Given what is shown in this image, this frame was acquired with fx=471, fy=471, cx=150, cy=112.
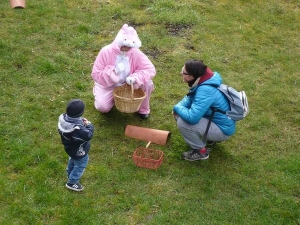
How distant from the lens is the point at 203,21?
8805mm

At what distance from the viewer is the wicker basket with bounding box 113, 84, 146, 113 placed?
5687 millimetres

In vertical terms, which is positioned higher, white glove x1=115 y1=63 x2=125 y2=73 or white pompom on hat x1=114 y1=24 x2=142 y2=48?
white pompom on hat x1=114 y1=24 x2=142 y2=48

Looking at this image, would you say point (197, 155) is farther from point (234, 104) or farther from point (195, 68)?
point (195, 68)

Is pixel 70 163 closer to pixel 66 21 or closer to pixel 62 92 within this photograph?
pixel 62 92

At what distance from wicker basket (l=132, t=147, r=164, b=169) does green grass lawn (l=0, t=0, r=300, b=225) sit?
88 millimetres

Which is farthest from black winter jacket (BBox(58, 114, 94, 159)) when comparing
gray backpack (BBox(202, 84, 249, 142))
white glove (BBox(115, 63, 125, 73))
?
gray backpack (BBox(202, 84, 249, 142))

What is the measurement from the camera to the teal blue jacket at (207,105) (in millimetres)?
5242

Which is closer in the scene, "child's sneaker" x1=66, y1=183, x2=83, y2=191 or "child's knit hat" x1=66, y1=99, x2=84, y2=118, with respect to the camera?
"child's knit hat" x1=66, y1=99, x2=84, y2=118

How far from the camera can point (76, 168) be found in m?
4.94

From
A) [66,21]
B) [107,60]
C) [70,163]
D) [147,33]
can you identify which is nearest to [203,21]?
[147,33]

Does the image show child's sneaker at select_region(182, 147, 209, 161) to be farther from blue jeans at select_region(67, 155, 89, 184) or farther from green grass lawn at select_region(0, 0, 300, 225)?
blue jeans at select_region(67, 155, 89, 184)

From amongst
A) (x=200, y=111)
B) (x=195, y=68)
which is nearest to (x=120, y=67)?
(x=195, y=68)

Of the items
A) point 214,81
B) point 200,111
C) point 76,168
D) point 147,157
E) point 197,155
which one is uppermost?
point 214,81

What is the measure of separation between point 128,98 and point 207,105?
1.01 metres
